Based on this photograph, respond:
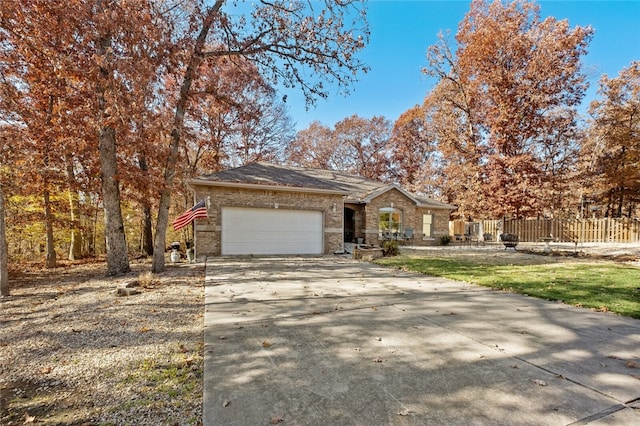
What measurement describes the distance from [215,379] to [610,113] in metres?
29.0

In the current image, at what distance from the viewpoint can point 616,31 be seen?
14.4 m

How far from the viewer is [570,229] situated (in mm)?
20656

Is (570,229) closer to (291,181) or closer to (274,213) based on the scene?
(291,181)

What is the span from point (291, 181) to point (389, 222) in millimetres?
7186

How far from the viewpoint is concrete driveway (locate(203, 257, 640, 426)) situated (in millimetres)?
2311

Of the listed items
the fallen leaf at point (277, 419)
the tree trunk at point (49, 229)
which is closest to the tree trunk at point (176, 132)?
the tree trunk at point (49, 229)

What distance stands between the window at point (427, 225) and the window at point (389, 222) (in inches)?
80.1

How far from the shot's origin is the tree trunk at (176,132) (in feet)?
30.2

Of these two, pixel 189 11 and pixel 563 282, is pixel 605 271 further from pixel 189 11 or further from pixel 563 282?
pixel 189 11

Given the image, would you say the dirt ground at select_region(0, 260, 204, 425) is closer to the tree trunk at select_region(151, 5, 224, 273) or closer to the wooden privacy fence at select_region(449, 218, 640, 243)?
the tree trunk at select_region(151, 5, 224, 273)

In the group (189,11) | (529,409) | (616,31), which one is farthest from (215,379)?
(616,31)

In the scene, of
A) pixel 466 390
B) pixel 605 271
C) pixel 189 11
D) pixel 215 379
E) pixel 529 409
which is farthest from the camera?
pixel 189 11

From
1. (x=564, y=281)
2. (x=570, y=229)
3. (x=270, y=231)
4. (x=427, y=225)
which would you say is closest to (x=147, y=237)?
(x=270, y=231)

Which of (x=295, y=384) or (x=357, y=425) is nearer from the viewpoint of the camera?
(x=357, y=425)
